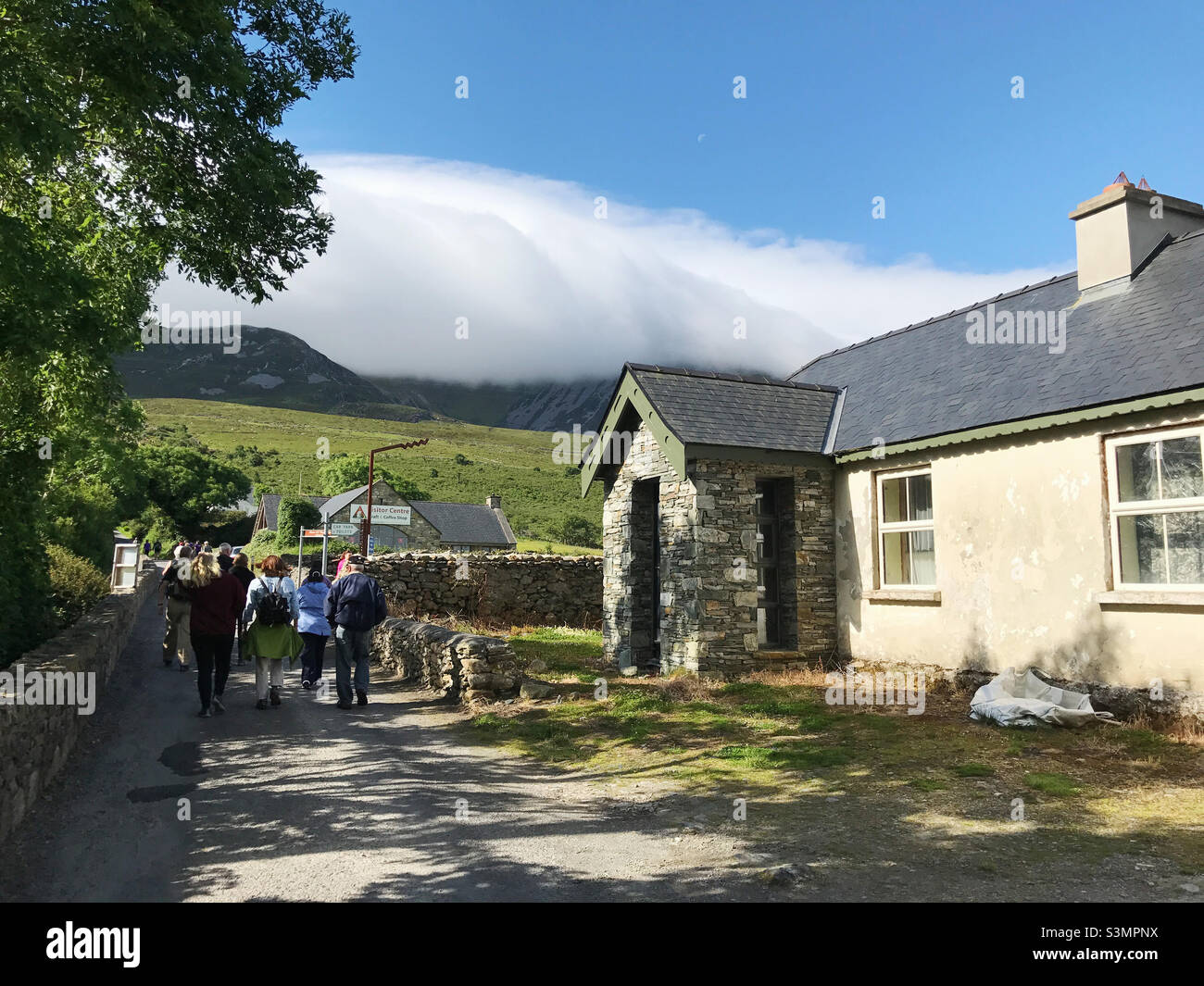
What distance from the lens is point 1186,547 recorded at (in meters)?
8.27

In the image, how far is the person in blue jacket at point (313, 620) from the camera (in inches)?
468

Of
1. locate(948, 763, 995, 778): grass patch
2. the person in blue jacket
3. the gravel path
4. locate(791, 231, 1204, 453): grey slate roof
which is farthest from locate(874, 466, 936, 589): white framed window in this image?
the person in blue jacket

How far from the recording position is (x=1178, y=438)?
8.36m

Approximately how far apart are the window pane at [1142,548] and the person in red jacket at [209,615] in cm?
1049

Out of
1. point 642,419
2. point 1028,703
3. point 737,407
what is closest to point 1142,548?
point 1028,703

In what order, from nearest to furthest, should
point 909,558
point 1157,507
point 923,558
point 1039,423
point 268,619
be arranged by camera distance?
1. point 1157,507
2. point 1039,423
3. point 268,619
4. point 923,558
5. point 909,558

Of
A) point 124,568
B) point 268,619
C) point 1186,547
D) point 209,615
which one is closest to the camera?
point 1186,547

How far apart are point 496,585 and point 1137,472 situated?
15708 mm

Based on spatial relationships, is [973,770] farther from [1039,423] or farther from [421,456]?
[421,456]

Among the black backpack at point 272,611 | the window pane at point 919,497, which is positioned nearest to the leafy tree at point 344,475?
the black backpack at point 272,611

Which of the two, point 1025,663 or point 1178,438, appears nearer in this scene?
point 1178,438
